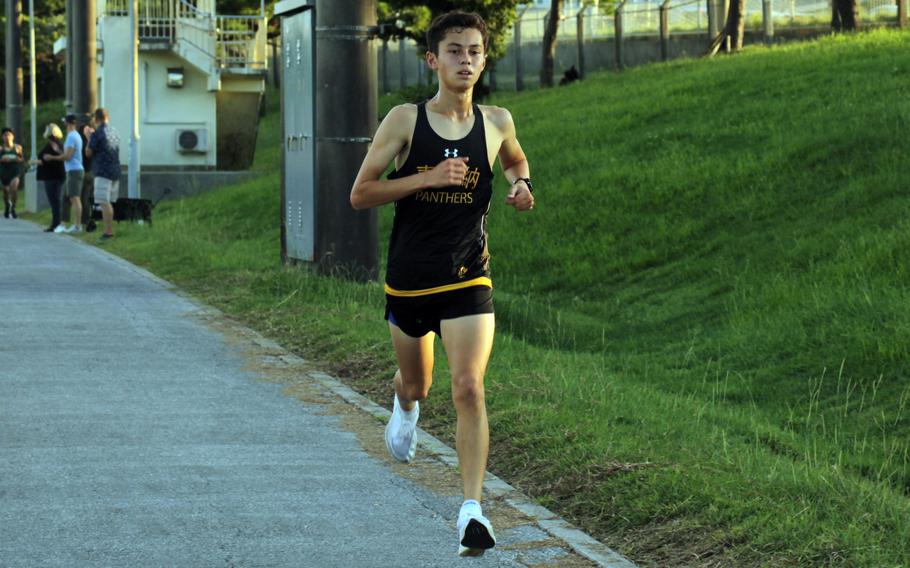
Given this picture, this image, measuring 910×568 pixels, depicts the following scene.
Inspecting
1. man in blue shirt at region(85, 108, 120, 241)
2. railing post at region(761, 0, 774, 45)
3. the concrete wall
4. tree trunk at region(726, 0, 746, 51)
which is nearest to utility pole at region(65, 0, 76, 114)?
the concrete wall

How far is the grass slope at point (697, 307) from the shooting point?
6.68 m

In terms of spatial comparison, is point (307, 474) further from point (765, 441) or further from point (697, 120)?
point (697, 120)

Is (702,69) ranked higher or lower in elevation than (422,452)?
higher

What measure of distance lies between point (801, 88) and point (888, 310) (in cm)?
1239

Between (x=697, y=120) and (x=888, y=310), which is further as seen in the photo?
(x=697, y=120)

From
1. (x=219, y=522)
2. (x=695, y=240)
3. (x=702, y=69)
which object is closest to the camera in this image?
(x=219, y=522)

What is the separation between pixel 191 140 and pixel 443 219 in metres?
34.0

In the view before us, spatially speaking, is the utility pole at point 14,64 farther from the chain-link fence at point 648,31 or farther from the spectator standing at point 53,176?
the chain-link fence at point 648,31

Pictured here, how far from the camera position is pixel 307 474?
762cm

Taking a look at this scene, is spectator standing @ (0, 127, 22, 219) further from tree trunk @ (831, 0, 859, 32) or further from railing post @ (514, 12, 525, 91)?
railing post @ (514, 12, 525, 91)

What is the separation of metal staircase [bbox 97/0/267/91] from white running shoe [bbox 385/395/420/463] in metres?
31.6

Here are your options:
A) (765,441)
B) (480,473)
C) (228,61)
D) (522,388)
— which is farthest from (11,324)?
(228,61)

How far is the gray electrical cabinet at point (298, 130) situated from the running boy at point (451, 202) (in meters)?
9.00

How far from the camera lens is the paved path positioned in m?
6.18
